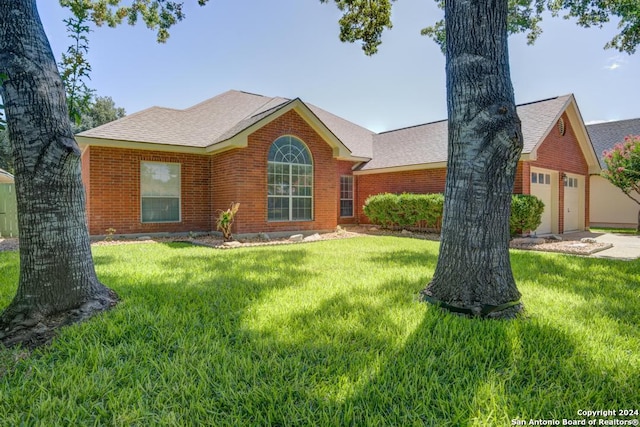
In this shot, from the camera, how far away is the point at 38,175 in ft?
11.2

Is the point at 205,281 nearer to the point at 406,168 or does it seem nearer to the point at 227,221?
the point at 227,221

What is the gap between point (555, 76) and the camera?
594 inches

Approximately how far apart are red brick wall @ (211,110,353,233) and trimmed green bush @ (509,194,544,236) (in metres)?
6.50

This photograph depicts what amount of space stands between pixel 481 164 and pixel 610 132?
2476cm

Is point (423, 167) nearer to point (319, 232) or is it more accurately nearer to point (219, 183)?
point (319, 232)

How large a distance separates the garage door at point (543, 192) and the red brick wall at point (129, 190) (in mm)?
13008

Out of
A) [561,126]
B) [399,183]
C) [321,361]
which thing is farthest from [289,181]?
[561,126]

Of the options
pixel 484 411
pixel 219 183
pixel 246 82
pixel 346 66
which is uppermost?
pixel 246 82

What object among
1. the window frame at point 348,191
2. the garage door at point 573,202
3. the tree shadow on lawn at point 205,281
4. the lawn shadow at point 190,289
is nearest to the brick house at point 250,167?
the garage door at point 573,202

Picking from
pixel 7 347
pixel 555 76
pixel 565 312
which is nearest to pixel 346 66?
pixel 555 76

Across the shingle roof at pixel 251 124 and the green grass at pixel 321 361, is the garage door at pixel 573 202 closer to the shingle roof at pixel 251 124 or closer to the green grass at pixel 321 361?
the shingle roof at pixel 251 124

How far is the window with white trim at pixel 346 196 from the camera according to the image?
58.5 feet

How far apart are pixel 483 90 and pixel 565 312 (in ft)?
9.00

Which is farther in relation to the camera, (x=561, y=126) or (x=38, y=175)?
(x=561, y=126)
